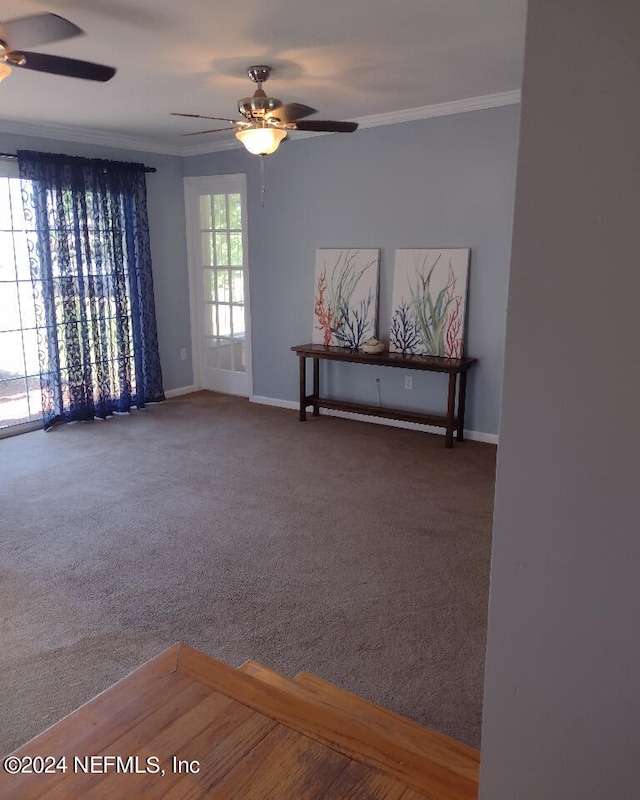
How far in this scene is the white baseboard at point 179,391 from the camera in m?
6.68

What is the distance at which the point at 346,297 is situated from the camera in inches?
217

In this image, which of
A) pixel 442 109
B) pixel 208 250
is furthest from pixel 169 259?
pixel 442 109

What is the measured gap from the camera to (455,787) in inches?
58.2

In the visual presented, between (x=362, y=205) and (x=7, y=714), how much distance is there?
14.5ft

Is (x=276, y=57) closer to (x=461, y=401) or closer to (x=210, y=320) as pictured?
(x=461, y=401)

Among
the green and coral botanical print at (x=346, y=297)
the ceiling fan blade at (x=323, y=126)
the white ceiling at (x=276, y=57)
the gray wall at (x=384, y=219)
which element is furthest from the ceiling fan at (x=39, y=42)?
the green and coral botanical print at (x=346, y=297)

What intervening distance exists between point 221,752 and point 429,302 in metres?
4.02

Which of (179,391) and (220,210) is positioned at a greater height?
(220,210)

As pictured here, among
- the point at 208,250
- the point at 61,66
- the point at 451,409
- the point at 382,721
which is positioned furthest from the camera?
the point at 208,250

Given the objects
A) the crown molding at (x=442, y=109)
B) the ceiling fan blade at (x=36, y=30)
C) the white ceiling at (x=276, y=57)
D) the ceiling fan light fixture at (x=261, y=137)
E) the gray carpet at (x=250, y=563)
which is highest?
the crown molding at (x=442, y=109)

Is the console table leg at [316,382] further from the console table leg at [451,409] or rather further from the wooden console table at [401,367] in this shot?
the console table leg at [451,409]

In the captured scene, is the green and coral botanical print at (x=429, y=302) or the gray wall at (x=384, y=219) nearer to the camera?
the gray wall at (x=384, y=219)

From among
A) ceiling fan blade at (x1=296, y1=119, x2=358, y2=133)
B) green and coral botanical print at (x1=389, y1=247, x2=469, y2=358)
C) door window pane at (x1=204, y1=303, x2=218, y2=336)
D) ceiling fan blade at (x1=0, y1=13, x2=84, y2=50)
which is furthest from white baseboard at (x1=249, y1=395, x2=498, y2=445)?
ceiling fan blade at (x1=0, y1=13, x2=84, y2=50)

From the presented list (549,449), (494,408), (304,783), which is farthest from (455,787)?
(494,408)
